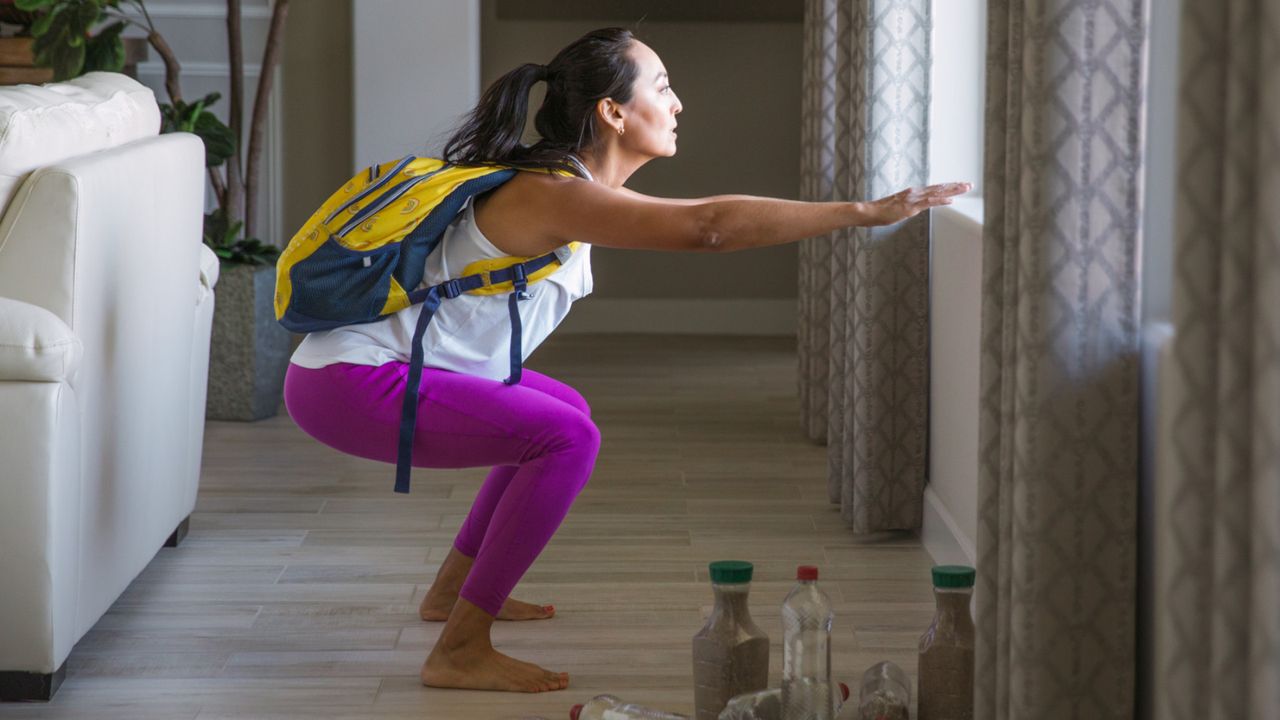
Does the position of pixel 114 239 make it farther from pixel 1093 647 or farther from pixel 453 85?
pixel 453 85

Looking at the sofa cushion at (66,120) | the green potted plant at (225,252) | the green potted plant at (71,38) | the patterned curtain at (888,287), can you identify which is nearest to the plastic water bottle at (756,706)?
the patterned curtain at (888,287)

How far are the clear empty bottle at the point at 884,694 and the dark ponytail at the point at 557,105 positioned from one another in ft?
2.64

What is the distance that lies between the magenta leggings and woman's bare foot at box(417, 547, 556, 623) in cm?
28

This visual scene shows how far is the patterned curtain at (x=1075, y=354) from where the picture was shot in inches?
62.8

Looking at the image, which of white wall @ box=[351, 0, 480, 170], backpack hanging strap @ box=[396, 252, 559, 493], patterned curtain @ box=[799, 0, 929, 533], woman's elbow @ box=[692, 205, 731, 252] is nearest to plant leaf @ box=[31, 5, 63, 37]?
white wall @ box=[351, 0, 480, 170]

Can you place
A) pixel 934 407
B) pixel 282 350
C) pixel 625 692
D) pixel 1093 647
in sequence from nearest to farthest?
pixel 1093 647 < pixel 625 692 < pixel 934 407 < pixel 282 350

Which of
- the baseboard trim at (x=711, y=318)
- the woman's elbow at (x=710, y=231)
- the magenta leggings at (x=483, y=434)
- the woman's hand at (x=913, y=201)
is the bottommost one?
the baseboard trim at (x=711, y=318)

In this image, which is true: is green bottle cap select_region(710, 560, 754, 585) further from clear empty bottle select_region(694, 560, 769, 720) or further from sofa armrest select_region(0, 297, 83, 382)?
sofa armrest select_region(0, 297, 83, 382)

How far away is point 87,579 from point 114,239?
20.1 inches

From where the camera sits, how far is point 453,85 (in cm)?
503

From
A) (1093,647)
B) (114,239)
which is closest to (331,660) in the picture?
(114,239)

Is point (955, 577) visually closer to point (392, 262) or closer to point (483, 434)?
point (483, 434)

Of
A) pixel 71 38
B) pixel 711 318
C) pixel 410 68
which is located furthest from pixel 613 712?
pixel 711 318

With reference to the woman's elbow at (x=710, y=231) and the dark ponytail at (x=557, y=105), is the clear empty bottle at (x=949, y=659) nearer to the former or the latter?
the woman's elbow at (x=710, y=231)
